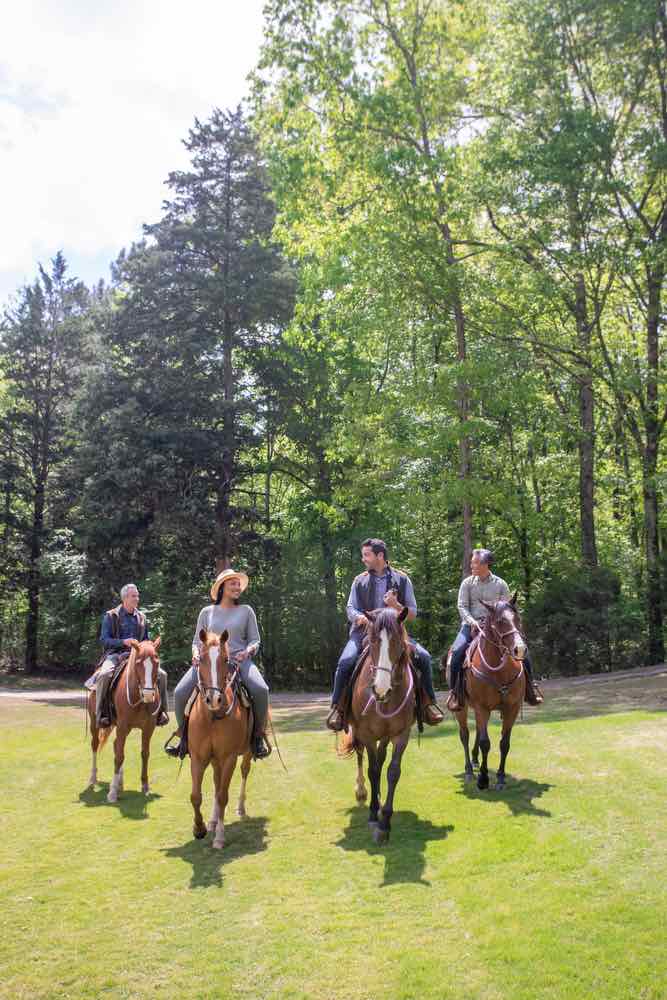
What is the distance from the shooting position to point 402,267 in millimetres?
25641

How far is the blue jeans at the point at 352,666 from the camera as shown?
9.92m

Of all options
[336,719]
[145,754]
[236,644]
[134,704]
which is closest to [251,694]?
[236,644]

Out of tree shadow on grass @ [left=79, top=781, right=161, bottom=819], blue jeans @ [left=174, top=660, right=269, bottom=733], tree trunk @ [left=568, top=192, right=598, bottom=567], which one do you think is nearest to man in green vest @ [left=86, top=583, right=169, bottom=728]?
tree shadow on grass @ [left=79, top=781, right=161, bottom=819]

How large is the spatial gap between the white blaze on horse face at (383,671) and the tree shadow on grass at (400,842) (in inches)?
61.9

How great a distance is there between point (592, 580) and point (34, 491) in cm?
2792

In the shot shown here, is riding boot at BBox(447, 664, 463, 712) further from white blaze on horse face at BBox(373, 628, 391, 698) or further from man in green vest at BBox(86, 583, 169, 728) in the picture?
man in green vest at BBox(86, 583, 169, 728)

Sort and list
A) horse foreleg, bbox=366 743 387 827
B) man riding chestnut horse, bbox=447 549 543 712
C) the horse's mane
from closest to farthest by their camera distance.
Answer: the horse's mane, horse foreleg, bbox=366 743 387 827, man riding chestnut horse, bbox=447 549 543 712

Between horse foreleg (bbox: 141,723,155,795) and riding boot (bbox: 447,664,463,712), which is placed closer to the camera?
riding boot (bbox: 447,664,463,712)

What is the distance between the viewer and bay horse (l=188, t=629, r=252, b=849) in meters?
8.70

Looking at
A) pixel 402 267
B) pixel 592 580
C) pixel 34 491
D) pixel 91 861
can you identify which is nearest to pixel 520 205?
pixel 402 267

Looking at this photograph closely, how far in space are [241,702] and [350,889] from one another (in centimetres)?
249

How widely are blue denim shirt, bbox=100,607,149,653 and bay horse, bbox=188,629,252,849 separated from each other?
11.5ft

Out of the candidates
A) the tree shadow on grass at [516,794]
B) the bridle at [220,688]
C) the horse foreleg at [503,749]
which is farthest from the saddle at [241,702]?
the horse foreleg at [503,749]

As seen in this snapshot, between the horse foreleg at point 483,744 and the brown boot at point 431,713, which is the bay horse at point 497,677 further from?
the brown boot at point 431,713
